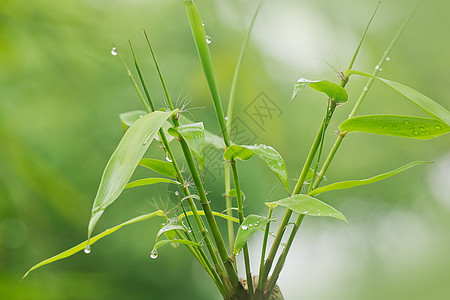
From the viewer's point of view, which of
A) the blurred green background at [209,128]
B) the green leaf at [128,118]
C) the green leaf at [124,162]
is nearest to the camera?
the green leaf at [124,162]

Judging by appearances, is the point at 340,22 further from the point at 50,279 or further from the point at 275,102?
the point at 50,279

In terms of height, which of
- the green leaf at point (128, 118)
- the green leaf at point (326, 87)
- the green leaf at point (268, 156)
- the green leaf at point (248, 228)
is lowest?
the green leaf at point (248, 228)

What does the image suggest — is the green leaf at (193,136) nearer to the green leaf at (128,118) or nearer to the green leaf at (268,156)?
the green leaf at (268,156)

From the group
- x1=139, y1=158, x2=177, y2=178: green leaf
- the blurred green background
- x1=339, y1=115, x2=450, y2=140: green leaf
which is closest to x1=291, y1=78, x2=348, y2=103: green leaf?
x1=339, y1=115, x2=450, y2=140: green leaf

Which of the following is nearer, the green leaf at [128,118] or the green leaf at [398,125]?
the green leaf at [398,125]

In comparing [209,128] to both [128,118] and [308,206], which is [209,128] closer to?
[128,118]

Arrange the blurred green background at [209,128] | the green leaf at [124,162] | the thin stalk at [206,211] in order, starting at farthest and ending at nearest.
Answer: the blurred green background at [209,128] < the thin stalk at [206,211] < the green leaf at [124,162]

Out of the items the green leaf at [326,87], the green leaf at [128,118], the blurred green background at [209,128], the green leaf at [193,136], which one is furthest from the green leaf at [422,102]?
the blurred green background at [209,128]

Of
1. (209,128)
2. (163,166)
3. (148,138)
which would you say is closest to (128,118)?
(163,166)
